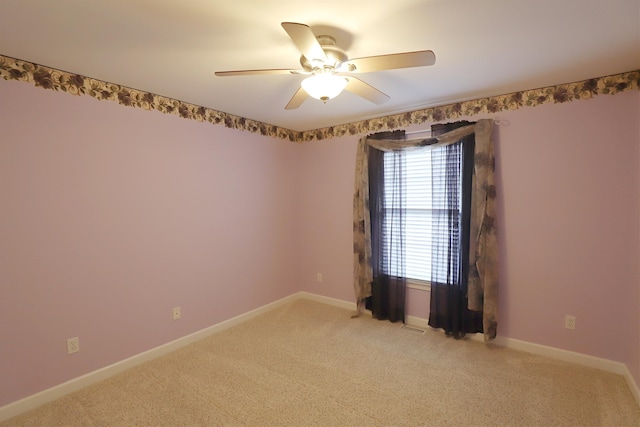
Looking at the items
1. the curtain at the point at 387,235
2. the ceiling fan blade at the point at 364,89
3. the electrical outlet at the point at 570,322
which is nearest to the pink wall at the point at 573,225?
the electrical outlet at the point at 570,322

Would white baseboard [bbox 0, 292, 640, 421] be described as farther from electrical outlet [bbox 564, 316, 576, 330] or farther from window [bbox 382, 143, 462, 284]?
window [bbox 382, 143, 462, 284]

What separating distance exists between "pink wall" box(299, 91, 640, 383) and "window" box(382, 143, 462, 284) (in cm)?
42

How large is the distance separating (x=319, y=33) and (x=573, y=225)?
8.17 ft

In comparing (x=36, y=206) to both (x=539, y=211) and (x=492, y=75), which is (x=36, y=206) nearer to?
(x=492, y=75)

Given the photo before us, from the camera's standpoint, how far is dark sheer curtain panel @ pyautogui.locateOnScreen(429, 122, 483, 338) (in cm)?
287

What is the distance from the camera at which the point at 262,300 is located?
3.70 meters

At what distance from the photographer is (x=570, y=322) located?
252cm

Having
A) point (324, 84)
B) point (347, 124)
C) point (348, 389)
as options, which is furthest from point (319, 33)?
point (348, 389)

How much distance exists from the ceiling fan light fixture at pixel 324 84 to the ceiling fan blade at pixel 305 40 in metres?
0.09

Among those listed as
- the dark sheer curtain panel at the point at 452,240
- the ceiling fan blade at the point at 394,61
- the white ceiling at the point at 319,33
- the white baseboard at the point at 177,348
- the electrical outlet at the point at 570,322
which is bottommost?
the white baseboard at the point at 177,348

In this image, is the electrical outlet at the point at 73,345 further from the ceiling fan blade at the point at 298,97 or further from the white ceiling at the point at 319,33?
the ceiling fan blade at the point at 298,97

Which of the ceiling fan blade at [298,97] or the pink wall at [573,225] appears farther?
the pink wall at [573,225]

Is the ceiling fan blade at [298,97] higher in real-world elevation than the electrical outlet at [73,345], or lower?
higher

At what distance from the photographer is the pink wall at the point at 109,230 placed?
199cm
